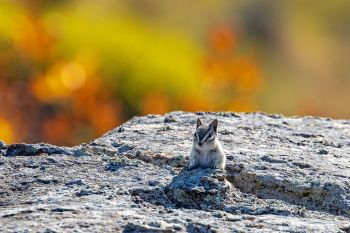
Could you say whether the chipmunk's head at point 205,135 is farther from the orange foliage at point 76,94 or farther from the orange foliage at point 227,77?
the orange foliage at point 227,77

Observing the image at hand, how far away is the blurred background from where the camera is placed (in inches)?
750

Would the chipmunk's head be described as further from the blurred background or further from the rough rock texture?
the blurred background

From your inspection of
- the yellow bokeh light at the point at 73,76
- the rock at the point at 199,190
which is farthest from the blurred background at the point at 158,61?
the rock at the point at 199,190

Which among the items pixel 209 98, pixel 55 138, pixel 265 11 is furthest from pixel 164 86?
pixel 265 11

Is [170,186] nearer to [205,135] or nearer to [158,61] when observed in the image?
[205,135]

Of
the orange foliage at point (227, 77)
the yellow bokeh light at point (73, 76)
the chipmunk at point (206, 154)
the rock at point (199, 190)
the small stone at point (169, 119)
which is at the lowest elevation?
the rock at point (199, 190)

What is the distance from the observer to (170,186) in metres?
8.23

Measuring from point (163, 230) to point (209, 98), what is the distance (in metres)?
13.0

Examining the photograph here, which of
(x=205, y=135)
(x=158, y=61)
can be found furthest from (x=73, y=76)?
(x=205, y=135)

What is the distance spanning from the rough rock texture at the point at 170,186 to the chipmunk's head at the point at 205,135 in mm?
225

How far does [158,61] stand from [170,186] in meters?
18.3

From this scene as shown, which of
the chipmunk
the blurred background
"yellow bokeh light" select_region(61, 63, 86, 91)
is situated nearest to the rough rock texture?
the chipmunk

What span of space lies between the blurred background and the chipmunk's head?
5857 millimetres

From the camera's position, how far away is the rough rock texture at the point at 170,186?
24.7ft
